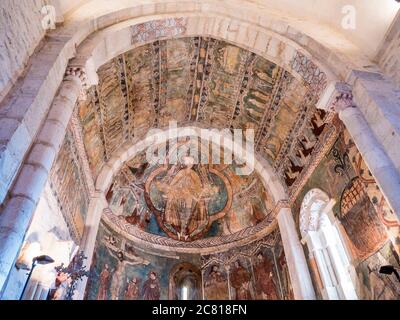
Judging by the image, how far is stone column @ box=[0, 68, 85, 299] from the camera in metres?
3.21

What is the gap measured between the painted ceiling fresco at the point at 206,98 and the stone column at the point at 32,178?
238cm

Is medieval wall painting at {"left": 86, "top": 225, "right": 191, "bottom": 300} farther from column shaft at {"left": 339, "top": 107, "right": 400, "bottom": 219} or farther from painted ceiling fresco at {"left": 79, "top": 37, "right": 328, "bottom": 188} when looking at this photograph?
column shaft at {"left": 339, "top": 107, "right": 400, "bottom": 219}

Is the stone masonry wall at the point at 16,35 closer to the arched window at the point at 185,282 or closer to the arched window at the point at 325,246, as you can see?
the arched window at the point at 325,246

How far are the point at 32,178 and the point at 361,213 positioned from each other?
Answer: 572 centimetres

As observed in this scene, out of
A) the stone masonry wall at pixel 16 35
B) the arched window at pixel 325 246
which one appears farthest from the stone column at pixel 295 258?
the stone masonry wall at pixel 16 35

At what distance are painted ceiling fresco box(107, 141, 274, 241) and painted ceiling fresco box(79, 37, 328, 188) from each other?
1.67m

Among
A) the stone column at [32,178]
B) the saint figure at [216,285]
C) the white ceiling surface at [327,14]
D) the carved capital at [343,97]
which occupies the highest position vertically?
the white ceiling surface at [327,14]

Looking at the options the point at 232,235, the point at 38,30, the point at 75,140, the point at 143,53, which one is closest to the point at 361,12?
the point at 143,53

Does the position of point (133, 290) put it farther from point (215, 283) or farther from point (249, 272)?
point (249, 272)

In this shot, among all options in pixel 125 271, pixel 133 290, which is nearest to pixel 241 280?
pixel 133 290

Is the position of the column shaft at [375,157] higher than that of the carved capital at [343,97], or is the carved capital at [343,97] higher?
the carved capital at [343,97]

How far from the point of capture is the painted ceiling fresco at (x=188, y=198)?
11.1 meters

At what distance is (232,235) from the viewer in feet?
37.7

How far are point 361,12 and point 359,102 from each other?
201 centimetres
